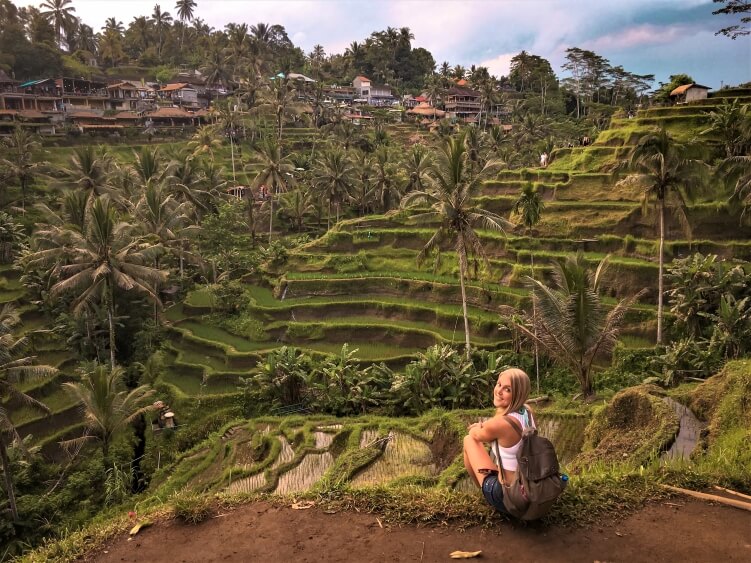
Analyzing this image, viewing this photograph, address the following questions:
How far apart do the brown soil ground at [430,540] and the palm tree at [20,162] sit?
44184mm

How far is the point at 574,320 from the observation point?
52.6 ft

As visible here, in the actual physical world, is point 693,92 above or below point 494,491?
above

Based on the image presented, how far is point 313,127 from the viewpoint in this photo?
244 ft

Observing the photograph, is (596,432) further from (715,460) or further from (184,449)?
(184,449)

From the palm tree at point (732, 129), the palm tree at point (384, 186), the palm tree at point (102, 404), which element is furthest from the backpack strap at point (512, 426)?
the palm tree at point (384, 186)

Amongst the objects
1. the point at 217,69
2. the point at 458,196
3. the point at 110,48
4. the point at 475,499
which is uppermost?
the point at 110,48

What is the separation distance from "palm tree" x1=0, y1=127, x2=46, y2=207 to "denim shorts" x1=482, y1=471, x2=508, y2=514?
153 feet

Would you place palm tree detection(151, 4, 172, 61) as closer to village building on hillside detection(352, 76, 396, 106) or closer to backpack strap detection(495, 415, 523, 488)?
village building on hillside detection(352, 76, 396, 106)

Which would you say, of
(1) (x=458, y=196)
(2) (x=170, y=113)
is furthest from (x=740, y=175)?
(2) (x=170, y=113)

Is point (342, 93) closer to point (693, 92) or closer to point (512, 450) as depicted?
point (693, 92)

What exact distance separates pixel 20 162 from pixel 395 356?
116ft

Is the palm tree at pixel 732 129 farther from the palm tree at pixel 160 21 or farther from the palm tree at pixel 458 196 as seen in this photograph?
the palm tree at pixel 160 21

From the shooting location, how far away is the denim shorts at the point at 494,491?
5594 mm

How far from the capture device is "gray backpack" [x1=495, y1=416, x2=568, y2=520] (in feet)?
17.4
